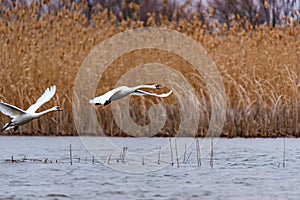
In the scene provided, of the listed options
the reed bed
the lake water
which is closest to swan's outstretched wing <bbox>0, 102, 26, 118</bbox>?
the lake water

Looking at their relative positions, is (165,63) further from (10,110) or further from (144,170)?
(144,170)

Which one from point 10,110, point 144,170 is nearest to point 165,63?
point 10,110

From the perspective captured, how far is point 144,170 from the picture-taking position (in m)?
10.2

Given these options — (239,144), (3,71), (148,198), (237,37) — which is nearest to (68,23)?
(3,71)

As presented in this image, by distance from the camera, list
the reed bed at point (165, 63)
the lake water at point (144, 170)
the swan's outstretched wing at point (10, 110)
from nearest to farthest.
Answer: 1. the lake water at point (144, 170)
2. the swan's outstretched wing at point (10, 110)
3. the reed bed at point (165, 63)

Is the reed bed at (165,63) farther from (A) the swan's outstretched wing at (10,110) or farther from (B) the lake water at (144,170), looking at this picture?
(A) the swan's outstretched wing at (10,110)

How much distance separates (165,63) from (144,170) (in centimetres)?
503

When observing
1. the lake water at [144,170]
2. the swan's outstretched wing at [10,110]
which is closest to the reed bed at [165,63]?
the lake water at [144,170]

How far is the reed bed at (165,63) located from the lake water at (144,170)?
1.45 feet

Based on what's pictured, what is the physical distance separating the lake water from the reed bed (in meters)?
0.44

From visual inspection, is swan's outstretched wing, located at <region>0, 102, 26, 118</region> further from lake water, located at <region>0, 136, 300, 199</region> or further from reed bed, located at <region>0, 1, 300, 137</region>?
reed bed, located at <region>0, 1, 300, 137</region>

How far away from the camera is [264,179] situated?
9328 millimetres

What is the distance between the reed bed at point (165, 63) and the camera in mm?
14258

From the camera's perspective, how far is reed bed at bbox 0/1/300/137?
1426cm
